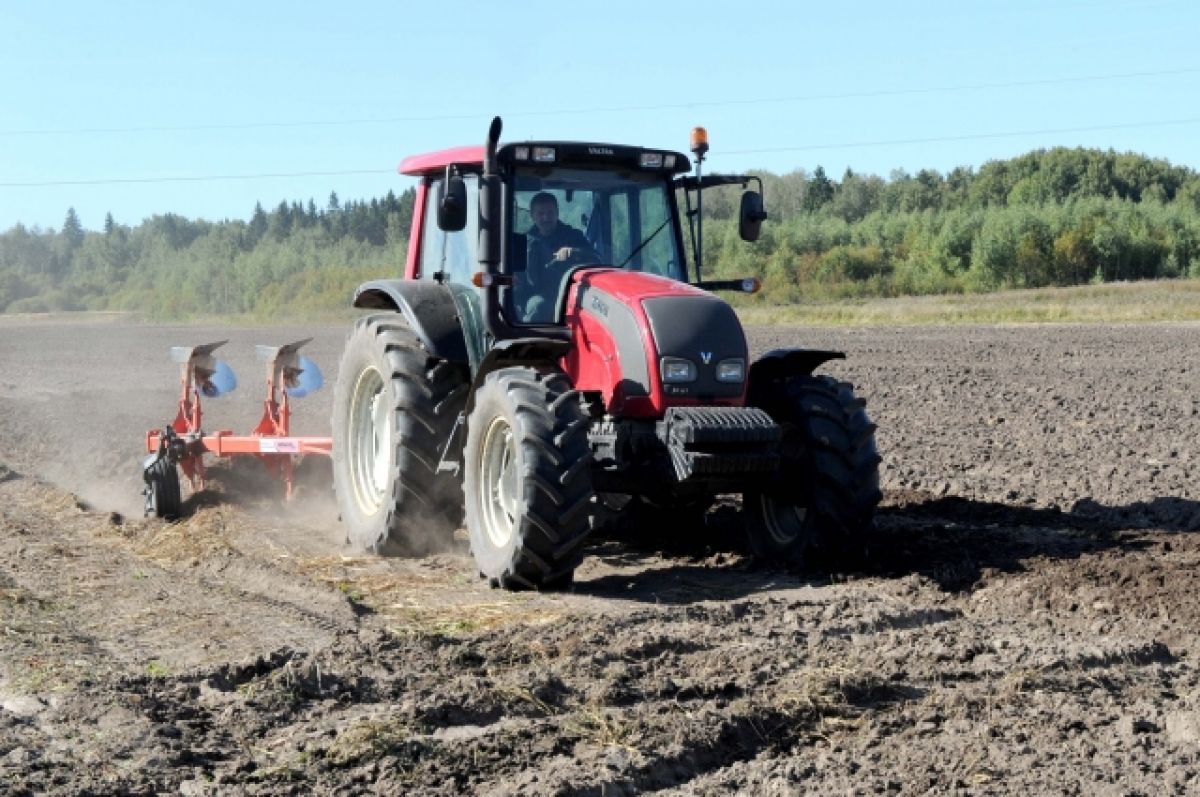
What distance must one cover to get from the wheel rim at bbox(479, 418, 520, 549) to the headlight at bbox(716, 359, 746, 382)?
1097 millimetres

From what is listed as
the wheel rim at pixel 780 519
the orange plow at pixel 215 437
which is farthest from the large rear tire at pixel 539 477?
the orange plow at pixel 215 437

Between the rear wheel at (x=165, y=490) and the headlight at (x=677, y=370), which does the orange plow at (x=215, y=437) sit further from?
the headlight at (x=677, y=370)

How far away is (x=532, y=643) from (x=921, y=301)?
130 ft

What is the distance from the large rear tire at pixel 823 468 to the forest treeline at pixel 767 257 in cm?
3767

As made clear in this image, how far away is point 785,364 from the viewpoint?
8.13 metres

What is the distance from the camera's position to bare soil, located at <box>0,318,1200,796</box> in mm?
4590

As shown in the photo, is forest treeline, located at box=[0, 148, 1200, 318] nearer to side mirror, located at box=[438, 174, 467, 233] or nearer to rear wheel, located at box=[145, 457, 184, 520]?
rear wheel, located at box=[145, 457, 184, 520]

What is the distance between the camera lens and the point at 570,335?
7926 millimetres

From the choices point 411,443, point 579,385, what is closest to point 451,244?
point 411,443

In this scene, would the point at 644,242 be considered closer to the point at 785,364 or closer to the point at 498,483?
the point at 785,364

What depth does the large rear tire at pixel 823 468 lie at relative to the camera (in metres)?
7.62

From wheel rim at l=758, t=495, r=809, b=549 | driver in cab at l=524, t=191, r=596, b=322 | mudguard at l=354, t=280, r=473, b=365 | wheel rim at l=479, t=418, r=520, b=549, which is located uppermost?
driver in cab at l=524, t=191, r=596, b=322

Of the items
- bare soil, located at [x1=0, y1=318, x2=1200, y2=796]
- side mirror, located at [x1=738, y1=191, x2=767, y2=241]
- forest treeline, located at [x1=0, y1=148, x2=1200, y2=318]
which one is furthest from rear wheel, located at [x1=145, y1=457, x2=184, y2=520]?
forest treeline, located at [x1=0, y1=148, x2=1200, y2=318]

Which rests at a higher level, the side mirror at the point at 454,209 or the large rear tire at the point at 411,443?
the side mirror at the point at 454,209
